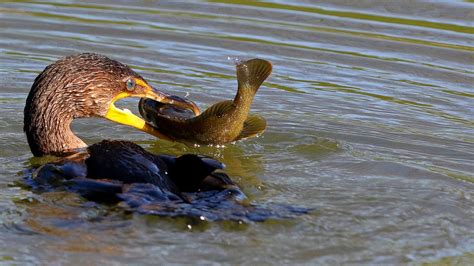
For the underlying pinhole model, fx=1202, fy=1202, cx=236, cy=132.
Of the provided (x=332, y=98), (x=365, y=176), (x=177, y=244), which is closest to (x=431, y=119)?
(x=332, y=98)

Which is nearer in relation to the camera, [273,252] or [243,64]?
[273,252]

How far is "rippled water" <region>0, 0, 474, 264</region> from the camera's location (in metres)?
6.61

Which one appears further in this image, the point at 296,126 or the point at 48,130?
the point at 296,126

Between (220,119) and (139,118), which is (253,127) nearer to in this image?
(220,119)

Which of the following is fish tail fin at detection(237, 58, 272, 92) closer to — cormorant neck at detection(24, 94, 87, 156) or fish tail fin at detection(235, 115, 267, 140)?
fish tail fin at detection(235, 115, 267, 140)

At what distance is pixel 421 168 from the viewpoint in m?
8.17

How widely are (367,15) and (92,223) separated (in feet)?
20.5

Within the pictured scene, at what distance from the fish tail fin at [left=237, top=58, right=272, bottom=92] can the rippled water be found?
0.63 meters

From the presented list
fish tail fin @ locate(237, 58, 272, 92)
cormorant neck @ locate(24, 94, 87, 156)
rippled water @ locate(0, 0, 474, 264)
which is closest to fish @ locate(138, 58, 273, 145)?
fish tail fin @ locate(237, 58, 272, 92)

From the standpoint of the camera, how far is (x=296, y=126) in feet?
30.2

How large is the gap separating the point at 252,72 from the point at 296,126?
142cm

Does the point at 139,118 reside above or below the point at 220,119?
below

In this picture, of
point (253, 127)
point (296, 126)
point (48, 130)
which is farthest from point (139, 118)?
point (296, 126)

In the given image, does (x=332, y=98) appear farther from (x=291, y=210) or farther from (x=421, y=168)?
(x=291, y=210)
